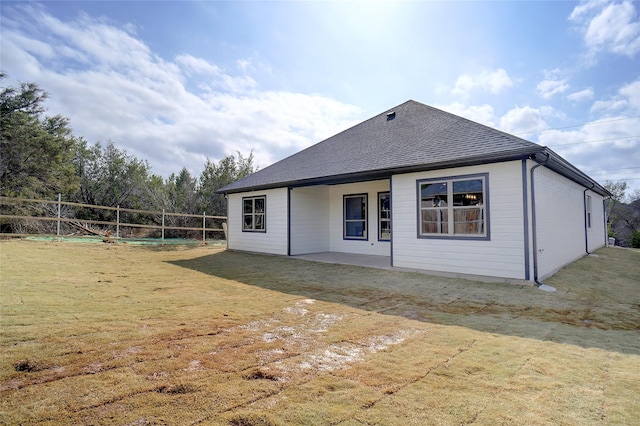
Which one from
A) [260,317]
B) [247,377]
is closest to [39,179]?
[260,317]

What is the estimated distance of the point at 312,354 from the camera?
2.99 metres

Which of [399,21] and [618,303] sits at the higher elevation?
[399,21]

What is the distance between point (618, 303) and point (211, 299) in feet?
23.2

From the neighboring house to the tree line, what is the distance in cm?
932

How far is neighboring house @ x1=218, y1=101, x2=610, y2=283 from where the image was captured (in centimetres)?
663

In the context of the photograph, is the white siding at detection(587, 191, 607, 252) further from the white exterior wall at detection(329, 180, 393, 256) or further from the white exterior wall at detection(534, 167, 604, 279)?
the white exterior wall at detection(329, 180, 393, 256)

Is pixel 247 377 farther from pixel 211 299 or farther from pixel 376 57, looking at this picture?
pixel 376 57

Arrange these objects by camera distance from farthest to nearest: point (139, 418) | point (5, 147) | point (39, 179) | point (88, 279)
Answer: point (39, 179), point (5, 147), point (88, 279), point (139, 418)

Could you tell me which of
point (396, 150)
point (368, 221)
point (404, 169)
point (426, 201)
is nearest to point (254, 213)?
point (368, 221)

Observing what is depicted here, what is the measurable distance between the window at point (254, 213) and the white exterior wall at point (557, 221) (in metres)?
8.75

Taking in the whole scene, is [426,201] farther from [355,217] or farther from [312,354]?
[312,354]

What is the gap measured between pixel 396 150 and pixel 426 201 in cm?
199

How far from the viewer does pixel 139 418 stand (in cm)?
189

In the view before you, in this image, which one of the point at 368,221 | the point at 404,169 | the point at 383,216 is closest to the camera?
the point at 404,169
